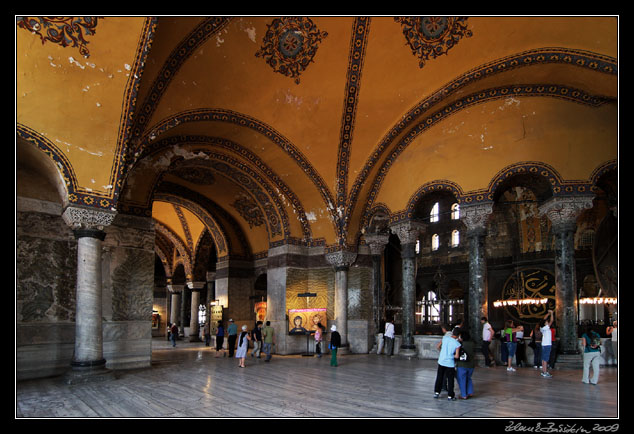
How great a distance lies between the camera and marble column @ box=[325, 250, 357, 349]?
14984mm

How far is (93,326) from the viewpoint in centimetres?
912

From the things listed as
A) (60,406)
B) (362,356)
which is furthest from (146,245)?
(362,356)

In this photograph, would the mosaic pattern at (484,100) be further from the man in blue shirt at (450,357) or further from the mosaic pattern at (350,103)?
the man in blue shirt at (450,357)

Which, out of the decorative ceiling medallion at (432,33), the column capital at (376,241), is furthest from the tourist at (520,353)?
the decorative ceiling medallion at (432,33)

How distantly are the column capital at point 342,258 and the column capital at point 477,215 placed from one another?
13.2 feet

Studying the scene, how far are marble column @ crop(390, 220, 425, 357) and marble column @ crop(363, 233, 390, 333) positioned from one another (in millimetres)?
1287

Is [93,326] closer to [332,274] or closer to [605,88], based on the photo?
[332,274]

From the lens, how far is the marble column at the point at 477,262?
11945 millimetres

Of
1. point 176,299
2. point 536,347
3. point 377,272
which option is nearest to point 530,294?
point 377,272

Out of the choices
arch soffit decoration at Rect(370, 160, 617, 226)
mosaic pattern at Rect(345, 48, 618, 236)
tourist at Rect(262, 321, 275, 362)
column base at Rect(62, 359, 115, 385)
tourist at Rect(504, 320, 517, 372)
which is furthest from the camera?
tourist at Rect(262, 321, 275, 362)

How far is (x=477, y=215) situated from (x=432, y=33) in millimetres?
4521

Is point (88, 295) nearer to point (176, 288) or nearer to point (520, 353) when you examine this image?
point (520, 353)

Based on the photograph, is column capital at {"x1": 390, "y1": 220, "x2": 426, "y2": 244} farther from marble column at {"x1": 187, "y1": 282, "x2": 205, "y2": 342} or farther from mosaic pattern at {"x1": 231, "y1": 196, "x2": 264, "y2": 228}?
marble column at {"x1": 187, "y1": 282, "x2": 205, "y2": 342}

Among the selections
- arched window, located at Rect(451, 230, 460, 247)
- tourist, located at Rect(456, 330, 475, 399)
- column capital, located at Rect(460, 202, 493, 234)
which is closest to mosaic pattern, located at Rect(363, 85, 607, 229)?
column capital, located at Rect(460, 202, 493, 234)
